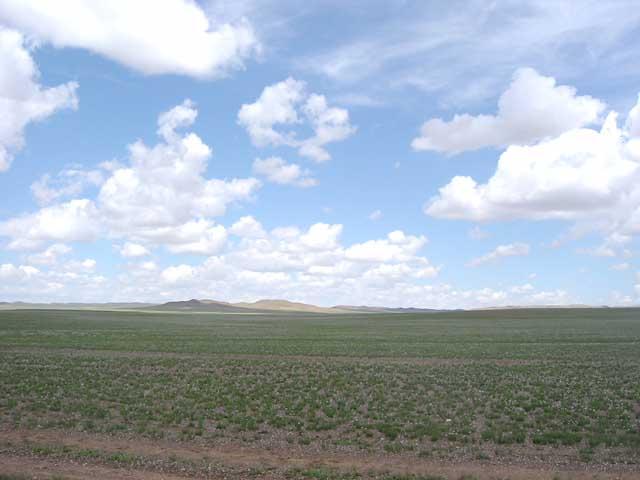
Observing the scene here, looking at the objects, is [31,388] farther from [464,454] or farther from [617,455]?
[617,455]

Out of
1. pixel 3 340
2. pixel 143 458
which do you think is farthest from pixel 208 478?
pixel 3 340

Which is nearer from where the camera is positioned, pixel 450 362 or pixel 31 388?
pixel 31 388

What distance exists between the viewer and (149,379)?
2575cm

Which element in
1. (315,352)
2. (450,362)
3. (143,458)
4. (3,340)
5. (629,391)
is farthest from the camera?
(3,340)

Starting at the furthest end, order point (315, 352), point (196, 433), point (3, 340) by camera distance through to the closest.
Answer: point (3, 340) → point (315, 352) → point (196, 433)

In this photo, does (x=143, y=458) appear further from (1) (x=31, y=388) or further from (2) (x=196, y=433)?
(1) (x=31, y=388)

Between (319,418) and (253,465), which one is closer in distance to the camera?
(253,465)

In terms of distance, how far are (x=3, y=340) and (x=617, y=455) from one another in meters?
49.3

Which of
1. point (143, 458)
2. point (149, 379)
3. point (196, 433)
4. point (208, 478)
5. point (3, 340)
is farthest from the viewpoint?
point (3, 340)

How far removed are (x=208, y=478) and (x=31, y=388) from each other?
14.5 meters

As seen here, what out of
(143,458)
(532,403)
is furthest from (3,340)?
(532,403)

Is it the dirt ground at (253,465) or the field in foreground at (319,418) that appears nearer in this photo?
the dirt ground at (253,465)

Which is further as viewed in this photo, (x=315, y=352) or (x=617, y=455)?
(x=315, y=352)

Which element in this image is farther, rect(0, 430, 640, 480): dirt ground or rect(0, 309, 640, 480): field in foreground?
rect(0, 309, 640, 480): field in foreground
